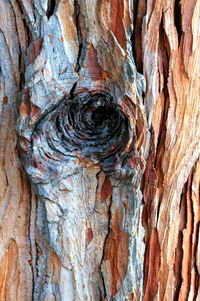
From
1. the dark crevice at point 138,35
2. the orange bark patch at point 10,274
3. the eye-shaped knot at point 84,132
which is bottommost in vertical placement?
the orange bark patch at point 10,274

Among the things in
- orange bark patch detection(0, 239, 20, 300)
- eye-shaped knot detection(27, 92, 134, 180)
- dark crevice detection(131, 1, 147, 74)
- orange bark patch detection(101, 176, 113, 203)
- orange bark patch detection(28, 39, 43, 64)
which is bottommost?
orange bark patch detection(0, 239, 20, 300)

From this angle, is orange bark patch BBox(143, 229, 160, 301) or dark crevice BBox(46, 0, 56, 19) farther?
orange bark patch BBox(143, 229, 160, 301)

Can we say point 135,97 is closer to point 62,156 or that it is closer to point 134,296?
point 62,156

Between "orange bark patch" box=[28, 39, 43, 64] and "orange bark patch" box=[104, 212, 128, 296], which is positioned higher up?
"orange bark patch" box=[28, 39, 43, 64]

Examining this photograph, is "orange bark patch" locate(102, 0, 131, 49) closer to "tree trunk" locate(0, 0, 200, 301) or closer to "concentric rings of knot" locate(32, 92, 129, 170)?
"tree trunk" locate(0, 0, 200, 301)

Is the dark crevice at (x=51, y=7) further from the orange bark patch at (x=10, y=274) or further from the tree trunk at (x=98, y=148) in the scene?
the orange bark patch at (x=10, y=274)

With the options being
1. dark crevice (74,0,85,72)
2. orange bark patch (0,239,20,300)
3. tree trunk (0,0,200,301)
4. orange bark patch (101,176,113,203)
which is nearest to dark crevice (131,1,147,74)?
tree trunk (0,0,200,301)

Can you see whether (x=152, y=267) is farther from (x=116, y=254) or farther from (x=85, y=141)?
(x=85, y=141)

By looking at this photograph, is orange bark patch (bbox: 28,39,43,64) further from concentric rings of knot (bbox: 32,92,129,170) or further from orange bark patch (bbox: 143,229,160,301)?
orange bark patch (bbox: 143,229,160,301)

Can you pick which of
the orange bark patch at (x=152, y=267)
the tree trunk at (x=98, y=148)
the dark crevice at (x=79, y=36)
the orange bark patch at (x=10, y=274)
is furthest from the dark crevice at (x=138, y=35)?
the orange bark patch at (x=10, y=274)
